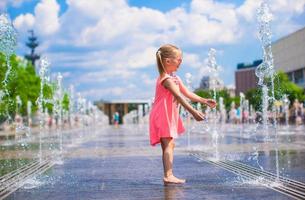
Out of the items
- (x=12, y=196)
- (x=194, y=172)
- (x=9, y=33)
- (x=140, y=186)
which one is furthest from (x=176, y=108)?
(x=9, y=33)

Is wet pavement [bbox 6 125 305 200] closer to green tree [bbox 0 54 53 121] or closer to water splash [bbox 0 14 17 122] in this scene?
water splash [bbox 0 14 17 122]

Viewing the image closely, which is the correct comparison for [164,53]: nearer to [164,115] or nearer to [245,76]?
[164,115]

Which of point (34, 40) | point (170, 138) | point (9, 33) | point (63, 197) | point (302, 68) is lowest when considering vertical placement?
point (63, 197)

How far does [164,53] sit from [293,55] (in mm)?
86415

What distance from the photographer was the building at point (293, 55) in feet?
287

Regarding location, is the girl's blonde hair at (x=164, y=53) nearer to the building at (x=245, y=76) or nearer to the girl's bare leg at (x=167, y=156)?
the girl's bare leg at (x=167, y=156)

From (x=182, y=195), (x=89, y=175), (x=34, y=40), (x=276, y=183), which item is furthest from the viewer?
(x=34, y=40)

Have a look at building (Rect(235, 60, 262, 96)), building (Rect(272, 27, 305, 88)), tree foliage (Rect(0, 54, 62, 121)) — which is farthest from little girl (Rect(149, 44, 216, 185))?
building (Rect(235, 60, 262, 96))

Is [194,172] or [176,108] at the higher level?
[176,108]

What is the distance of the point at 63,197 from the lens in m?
6.95

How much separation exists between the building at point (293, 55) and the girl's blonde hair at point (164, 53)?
8030 centimetres

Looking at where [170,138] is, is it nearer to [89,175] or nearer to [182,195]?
[182,195]

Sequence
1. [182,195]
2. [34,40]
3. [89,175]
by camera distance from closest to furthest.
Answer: [182,195] → [89,175] → [34,40]

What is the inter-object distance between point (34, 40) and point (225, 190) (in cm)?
14174
